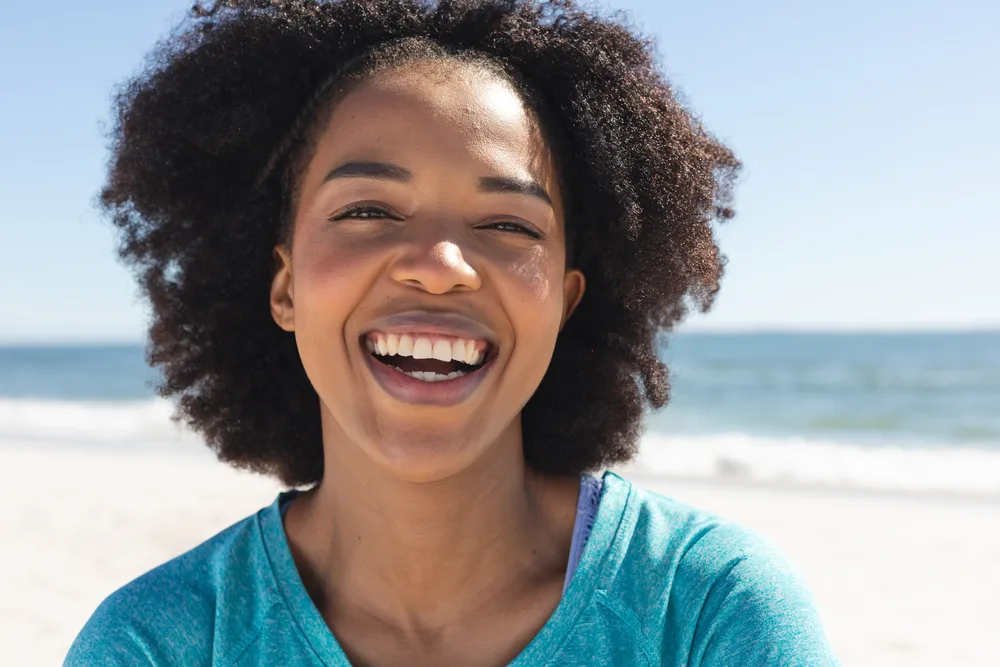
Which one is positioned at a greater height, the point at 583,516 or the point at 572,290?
the point at 572,290

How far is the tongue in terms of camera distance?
194cm

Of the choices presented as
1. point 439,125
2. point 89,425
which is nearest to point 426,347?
point 439,125

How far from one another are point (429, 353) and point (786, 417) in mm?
18850

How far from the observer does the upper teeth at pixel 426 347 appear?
6.09 feet

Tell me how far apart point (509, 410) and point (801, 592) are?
25.6 inches

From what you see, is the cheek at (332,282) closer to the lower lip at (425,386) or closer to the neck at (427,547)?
the lower lip at (425,386)

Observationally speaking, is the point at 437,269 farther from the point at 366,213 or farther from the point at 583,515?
the point at 583,515

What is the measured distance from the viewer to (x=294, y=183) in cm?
224

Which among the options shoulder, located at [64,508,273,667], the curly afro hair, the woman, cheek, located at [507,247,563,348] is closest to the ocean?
the curly afro hair

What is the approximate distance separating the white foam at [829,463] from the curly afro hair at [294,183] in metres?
9.46

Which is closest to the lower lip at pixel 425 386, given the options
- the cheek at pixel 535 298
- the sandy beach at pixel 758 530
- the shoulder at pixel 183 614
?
the cheek at pixel 535 298

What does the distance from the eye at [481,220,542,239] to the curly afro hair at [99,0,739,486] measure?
11.1 inches

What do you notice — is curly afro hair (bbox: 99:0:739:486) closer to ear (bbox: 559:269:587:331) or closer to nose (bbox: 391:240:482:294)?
ear (bbox: 559:269:587:331)

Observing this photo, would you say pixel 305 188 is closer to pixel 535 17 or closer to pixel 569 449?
pixel 535 17
